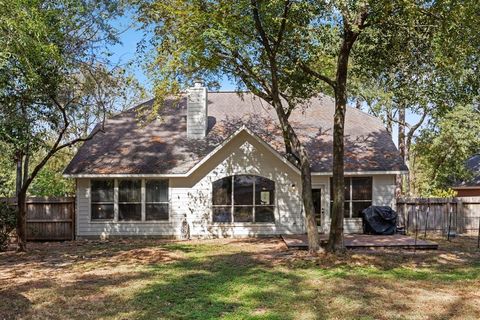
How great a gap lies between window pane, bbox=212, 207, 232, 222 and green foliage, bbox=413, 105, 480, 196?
36.8ft

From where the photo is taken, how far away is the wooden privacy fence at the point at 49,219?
16688 millimetres

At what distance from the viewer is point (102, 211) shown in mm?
16688

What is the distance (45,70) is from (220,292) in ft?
25.0

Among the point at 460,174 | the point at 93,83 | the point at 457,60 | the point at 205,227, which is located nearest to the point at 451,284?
the point at 457,60

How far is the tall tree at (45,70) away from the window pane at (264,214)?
253 inches

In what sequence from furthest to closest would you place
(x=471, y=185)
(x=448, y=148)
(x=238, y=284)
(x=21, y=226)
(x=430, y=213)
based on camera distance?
(x=471, y=185)
(x=448, y=148)
(x=430, y=213)
(x=21, y=226)
(x=238, y=284)

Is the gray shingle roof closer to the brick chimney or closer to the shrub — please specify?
the brick chimney

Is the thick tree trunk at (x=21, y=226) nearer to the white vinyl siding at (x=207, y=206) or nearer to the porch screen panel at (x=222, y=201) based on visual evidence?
the white vinyl siding at (x=207, y=206)

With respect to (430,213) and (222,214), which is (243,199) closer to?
(222,214)

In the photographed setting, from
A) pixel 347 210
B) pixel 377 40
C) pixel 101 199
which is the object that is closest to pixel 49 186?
pixel 101 199

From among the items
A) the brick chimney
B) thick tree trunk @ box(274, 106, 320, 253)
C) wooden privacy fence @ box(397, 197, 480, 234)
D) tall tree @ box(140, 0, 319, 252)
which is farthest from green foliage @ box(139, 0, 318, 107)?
wooden privacy fence @ box(397, 197, 480, 234)

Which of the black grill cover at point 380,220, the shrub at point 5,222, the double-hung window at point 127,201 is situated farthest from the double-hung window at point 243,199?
the shrub at point 5,222

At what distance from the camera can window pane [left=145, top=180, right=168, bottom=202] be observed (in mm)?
16750

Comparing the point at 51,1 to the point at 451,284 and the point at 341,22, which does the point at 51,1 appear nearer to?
the point at 341,22
